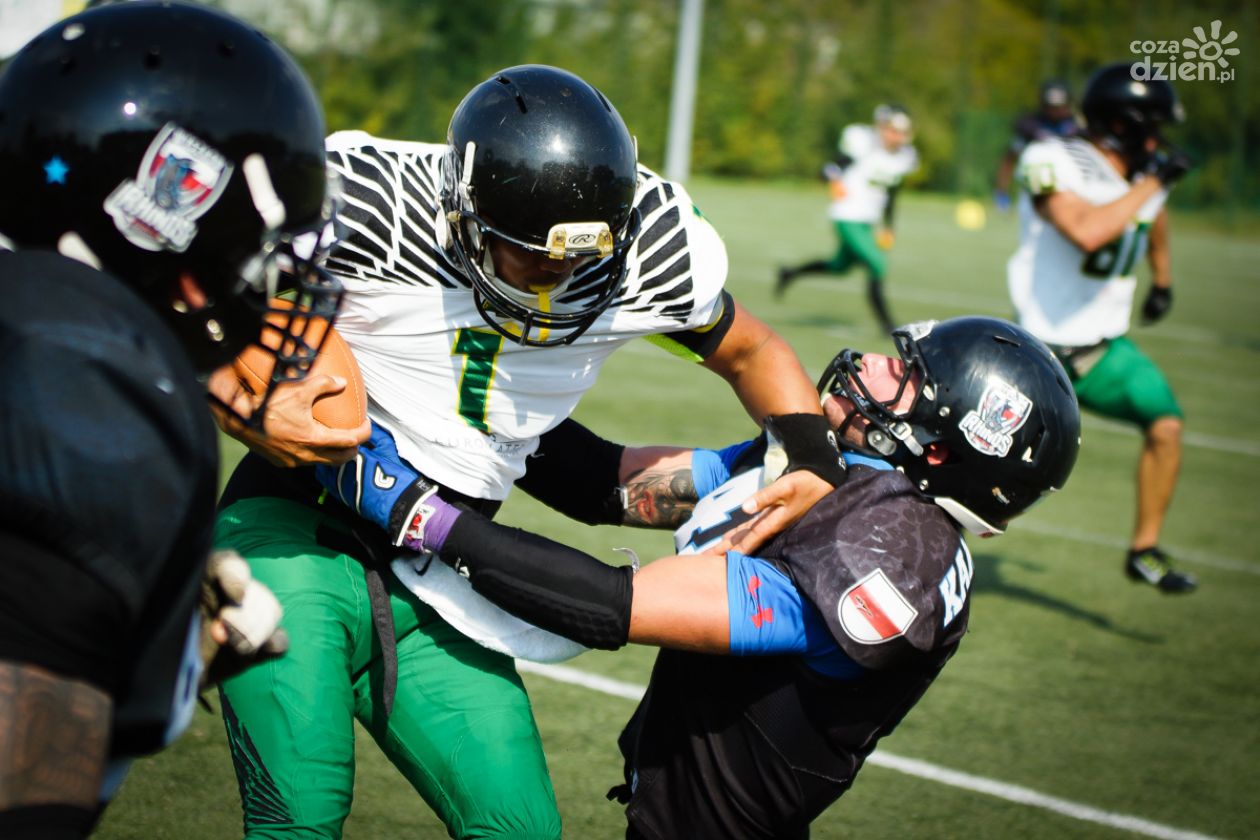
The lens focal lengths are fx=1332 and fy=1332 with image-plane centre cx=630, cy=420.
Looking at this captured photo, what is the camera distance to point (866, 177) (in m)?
12.0

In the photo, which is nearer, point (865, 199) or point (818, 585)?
point (818, 585)

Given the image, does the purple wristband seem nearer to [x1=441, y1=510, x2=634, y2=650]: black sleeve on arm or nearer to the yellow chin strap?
[x1=441, y1=510, x2=634, y2=650]: black sleeve on arm

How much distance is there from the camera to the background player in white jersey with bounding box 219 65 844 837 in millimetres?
2410

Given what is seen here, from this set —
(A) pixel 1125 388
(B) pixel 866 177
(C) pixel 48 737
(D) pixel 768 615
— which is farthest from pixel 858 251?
(C) pixel 48 737

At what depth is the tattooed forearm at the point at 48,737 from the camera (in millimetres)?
1126

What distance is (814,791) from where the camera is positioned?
8.29 ft

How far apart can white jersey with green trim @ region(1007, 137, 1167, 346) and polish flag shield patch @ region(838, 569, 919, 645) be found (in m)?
4.13

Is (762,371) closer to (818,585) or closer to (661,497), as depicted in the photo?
(661,497)

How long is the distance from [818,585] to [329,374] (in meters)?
0.92

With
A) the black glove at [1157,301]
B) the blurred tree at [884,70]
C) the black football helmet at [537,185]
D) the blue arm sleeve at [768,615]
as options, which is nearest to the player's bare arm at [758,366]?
the black football helmet at [537,185]

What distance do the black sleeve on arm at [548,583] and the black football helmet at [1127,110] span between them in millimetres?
4734

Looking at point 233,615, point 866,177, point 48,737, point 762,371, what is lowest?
point 866,177

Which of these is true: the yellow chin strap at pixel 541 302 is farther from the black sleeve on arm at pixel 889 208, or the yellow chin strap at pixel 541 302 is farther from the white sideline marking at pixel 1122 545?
the black sleeve on arm at pixel 889 208

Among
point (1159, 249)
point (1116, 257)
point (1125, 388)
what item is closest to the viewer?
point (1125, 388)
